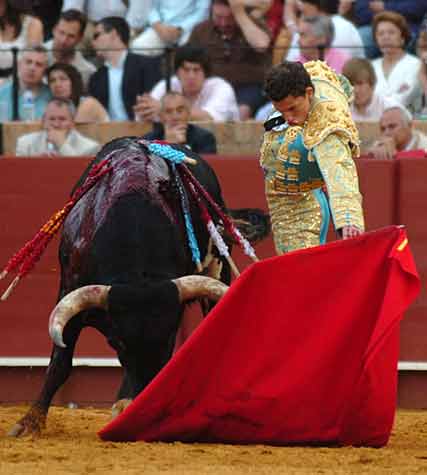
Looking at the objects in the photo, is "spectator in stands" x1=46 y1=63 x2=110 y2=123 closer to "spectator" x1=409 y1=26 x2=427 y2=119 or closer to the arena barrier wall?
the arena barrier wall

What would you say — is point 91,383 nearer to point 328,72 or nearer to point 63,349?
point 63,349

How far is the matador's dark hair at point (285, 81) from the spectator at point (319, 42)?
331cm

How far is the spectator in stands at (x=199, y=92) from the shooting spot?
8336mm

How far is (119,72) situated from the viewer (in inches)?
345

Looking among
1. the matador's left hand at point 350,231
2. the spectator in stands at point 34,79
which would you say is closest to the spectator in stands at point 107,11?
the spectator in stands at point 34,79

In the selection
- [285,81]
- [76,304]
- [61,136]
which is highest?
[285,81]

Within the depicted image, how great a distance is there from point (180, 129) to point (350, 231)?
285 centimetres

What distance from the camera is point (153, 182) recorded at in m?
5.69

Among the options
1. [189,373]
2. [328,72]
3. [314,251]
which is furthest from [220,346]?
[328,72]

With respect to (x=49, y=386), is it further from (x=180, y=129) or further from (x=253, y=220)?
(x=180, y=129)

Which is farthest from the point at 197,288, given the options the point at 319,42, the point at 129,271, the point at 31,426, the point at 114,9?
the point at 114,9

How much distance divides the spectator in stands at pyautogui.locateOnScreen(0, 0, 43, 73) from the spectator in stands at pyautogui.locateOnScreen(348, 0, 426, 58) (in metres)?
1.95

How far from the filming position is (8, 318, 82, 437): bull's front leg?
17.8 ft

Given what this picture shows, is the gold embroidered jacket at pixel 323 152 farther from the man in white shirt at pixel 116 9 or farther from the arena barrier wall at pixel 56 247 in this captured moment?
the man in white shirt at pixel 116 9
